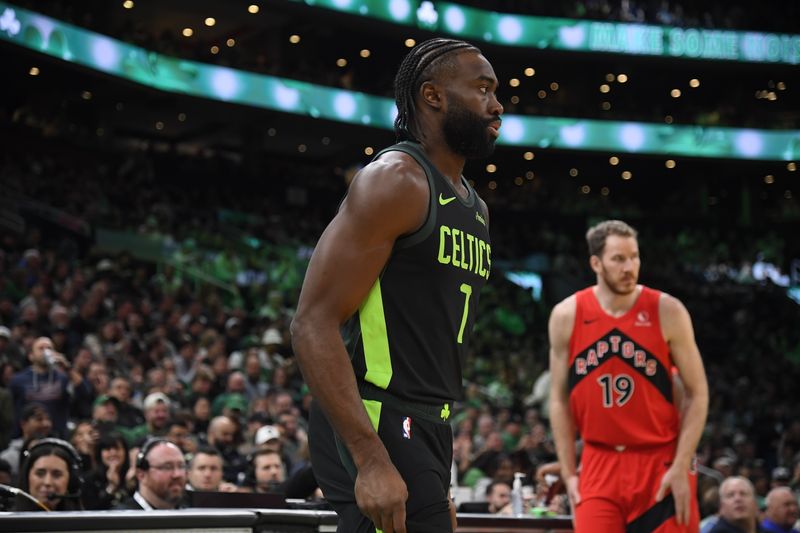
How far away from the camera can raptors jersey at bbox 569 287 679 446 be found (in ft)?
16.5

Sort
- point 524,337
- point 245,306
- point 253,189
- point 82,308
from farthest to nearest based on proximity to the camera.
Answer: point 253,189 < point 524,337 < point 245,306 < point 82,308

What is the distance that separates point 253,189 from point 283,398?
18681mm

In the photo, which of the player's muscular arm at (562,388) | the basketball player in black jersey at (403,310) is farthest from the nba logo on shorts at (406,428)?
the player's muscular arm at (562,388)

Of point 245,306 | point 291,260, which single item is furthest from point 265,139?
point 245,306

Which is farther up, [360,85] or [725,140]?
[360,85]

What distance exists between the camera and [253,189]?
98.2 feet

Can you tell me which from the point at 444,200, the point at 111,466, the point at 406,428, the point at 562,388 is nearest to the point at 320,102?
the point at 111,466

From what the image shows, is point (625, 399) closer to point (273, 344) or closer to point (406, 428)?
point (406, 428)

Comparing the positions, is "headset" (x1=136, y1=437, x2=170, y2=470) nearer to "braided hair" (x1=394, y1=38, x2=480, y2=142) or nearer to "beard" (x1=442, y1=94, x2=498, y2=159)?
"braided hair" (x1=394, y1=38, x2=480, y2=142)

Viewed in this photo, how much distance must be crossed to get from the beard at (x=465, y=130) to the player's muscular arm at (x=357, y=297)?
7.7 inches

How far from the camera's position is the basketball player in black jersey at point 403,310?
→ 2.72 m

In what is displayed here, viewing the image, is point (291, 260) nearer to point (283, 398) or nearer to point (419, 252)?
point (283, 398)

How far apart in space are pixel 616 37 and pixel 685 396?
2879cm

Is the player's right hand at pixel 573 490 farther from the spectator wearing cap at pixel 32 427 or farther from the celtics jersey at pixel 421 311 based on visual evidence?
the spectator wearing cap at pixel 32 427
